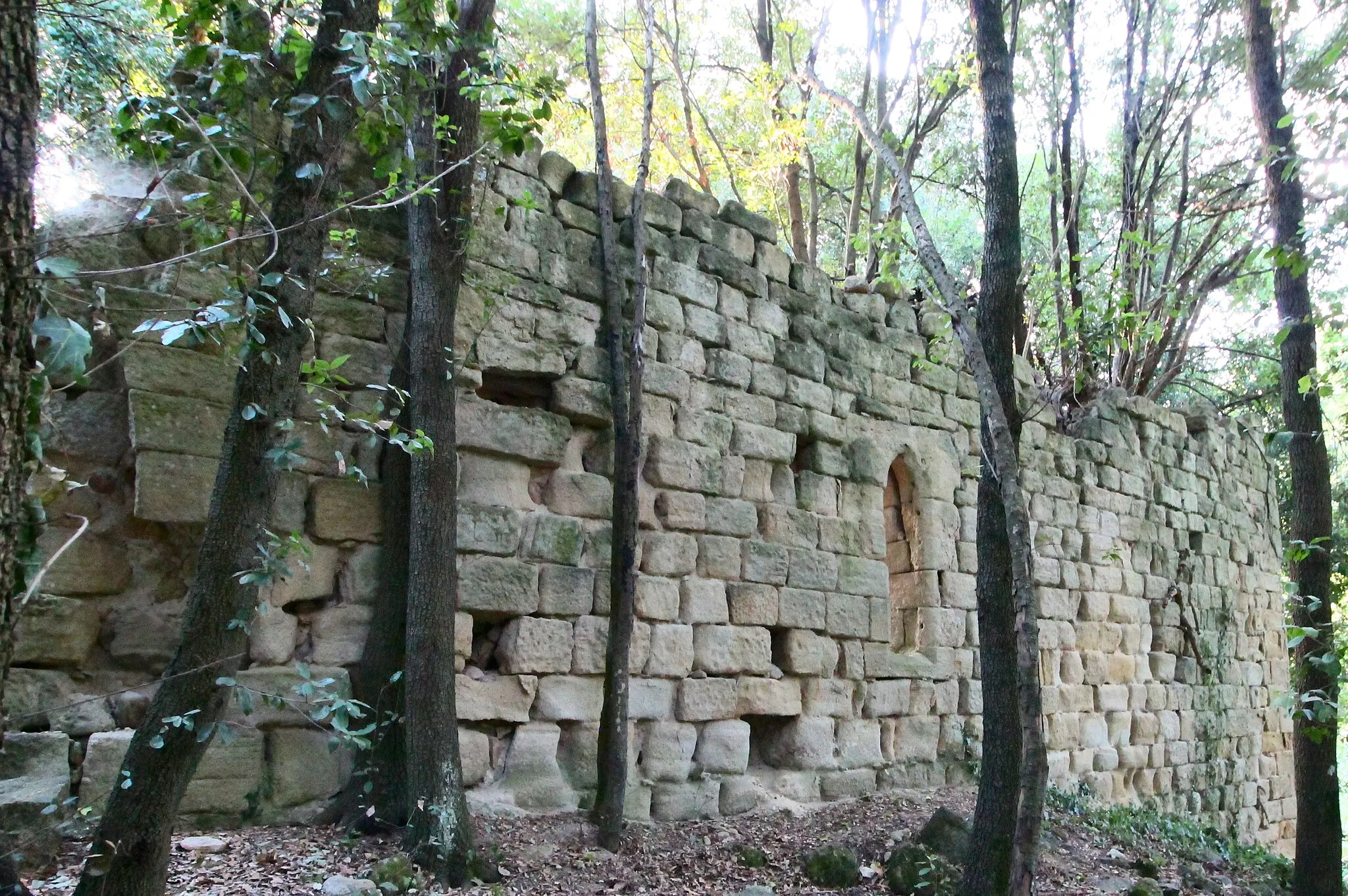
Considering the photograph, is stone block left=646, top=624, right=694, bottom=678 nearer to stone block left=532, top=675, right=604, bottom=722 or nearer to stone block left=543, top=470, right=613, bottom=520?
stone block left=532, top=675, right=604, bottom=722

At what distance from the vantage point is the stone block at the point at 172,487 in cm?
440

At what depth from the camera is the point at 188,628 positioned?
3.35 metres

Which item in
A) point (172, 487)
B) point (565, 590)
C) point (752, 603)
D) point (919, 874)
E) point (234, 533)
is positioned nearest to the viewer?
point (234, 533)

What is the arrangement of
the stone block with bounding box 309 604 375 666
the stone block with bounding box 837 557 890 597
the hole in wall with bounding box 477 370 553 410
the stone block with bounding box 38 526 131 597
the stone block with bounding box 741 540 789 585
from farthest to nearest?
the stone block with bounding box 837 557 890 597 < the stone block with bounding box 741 540 789 585 < the hole in wall with bounding box 477 370 553 410 < the stone block with bounding box 309 604 375 666 < the stone block with bounding box 38 526 131 597

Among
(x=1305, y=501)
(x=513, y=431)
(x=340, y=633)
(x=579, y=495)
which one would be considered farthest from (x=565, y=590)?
(x=1305, y=501)

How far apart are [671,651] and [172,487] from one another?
2895 millimetres

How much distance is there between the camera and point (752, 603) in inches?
260

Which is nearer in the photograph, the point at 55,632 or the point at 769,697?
the point at 55,632

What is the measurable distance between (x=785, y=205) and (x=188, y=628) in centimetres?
1106

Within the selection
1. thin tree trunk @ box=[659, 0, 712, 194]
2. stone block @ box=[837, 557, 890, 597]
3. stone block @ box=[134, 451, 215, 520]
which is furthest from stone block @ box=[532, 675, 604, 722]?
thin tree trunk @ box=[659, 0, 712, 194]

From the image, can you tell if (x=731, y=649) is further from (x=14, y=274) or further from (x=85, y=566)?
(x=14, y=274)

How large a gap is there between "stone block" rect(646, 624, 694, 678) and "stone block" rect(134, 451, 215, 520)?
8.52 ft

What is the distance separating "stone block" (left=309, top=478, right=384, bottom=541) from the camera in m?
4.87

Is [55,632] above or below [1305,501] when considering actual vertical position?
below
